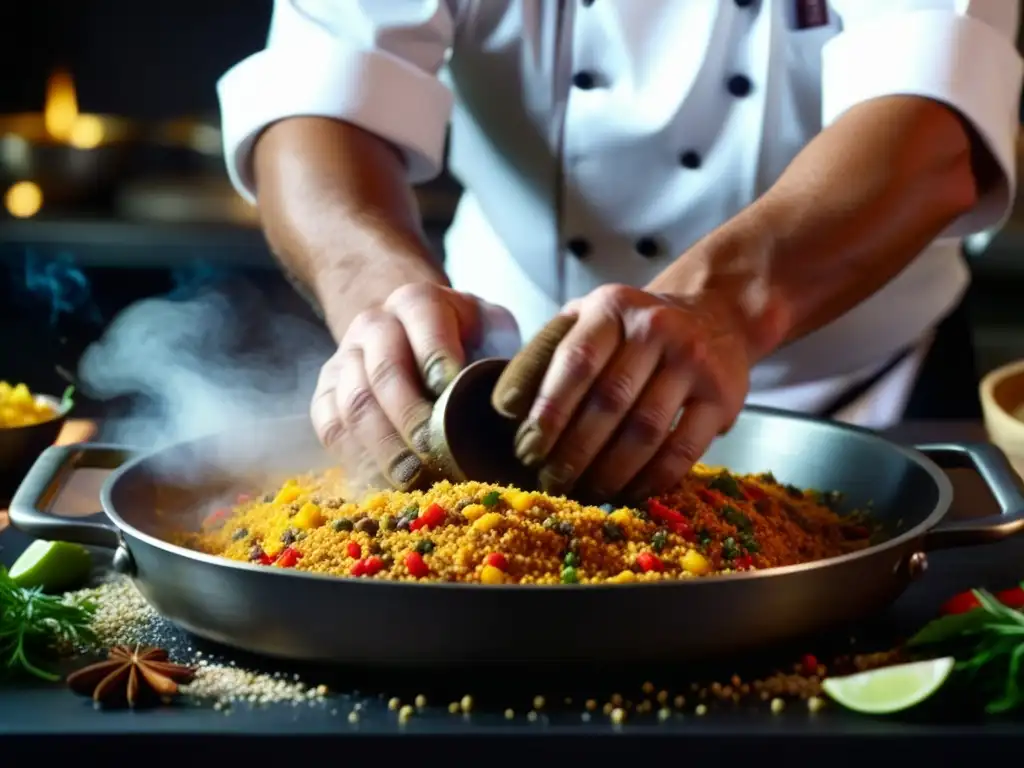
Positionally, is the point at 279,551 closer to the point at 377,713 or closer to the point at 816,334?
the point at 377,713

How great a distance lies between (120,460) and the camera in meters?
1.22

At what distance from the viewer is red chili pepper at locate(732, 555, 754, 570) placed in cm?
96

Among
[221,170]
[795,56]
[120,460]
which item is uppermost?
[795,56]

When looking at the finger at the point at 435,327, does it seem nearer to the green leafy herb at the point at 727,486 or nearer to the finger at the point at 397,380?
the finger at the point at 397,380

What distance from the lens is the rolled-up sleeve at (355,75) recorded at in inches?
59.3

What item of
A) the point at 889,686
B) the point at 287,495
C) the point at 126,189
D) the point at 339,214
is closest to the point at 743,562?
the point at 889,686

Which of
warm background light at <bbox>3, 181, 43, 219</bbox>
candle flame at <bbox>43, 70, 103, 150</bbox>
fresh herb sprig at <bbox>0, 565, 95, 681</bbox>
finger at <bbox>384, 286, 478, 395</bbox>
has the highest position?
finger at <bbox>384, 286, 478, 395</bbox>

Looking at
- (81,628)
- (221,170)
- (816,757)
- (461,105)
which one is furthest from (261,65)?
(221,170)

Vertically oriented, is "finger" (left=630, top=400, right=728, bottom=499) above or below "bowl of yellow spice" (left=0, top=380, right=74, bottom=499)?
above

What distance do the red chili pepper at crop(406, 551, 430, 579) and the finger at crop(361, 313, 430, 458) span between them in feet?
Answer: 0.51

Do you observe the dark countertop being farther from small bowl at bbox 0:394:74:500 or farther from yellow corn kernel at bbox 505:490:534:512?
small bowl at bbox 0:394:74:500

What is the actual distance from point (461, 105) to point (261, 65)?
0.98 feet

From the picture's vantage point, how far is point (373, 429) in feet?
3.49

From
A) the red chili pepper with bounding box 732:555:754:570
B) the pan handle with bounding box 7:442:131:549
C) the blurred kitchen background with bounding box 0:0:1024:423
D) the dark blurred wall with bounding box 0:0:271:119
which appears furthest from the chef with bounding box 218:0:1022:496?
the dark blurred wall with bounding box 0:0:271:119
